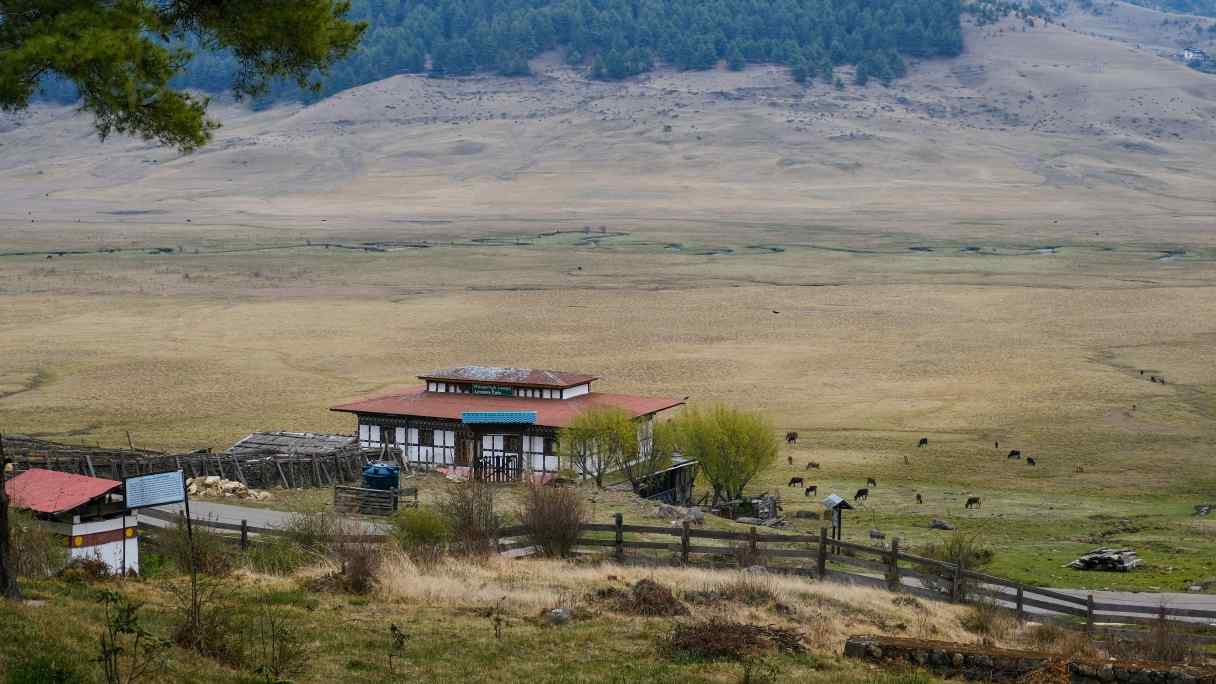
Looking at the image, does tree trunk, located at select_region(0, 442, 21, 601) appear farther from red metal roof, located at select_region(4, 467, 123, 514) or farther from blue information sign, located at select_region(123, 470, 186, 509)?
red metal roof, located at select_region(4, 467, 123, 514)

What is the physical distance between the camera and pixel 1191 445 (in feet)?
182

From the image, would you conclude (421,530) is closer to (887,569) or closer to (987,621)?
(887,569)

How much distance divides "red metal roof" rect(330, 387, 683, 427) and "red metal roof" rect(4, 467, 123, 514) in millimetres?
20226

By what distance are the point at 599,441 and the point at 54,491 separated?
67.4 feet

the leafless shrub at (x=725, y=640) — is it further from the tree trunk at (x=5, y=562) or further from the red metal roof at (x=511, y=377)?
the red metal roof at (x=511, y=377)

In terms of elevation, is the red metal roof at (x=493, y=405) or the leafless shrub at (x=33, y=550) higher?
the leafless shrub at (x=33, y=550)

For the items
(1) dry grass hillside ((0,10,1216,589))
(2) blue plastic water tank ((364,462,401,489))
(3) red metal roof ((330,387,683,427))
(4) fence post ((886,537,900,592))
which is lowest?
(1) dry grass hillside ((0,10,1216,589))

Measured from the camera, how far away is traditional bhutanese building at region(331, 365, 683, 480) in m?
43.5

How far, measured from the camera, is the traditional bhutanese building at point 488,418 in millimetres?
43531

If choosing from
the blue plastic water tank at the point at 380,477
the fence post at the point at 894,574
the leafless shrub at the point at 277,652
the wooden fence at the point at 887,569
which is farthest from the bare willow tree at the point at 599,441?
the leafless shrub at the point at 277,652

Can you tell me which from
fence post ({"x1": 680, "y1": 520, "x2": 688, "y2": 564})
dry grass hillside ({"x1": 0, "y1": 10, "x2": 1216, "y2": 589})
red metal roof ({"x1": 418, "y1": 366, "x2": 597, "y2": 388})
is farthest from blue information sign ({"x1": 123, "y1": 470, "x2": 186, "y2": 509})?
red metal roof ({"x1": 418, "y1": 366, "x2": 597, "y2": 388})

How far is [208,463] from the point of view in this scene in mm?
38125

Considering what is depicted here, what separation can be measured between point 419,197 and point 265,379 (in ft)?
399

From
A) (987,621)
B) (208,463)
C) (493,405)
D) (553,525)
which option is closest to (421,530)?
(553,525)
